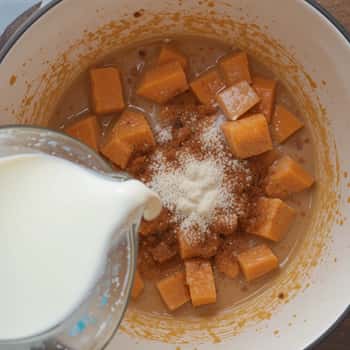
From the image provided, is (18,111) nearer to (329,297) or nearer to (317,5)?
(317,5)

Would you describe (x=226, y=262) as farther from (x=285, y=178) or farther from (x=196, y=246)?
(x=285, y=178)

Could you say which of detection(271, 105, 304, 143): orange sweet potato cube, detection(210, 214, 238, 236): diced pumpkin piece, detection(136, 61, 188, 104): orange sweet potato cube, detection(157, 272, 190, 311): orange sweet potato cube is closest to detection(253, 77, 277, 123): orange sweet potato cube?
detection(271, 105, 304, 143): orange sweet potato cube

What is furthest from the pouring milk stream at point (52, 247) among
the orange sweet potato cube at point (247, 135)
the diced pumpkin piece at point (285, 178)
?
the diced pumpkin piece at point (285, 178)

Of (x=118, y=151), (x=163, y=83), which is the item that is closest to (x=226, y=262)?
(x=118, y=151)

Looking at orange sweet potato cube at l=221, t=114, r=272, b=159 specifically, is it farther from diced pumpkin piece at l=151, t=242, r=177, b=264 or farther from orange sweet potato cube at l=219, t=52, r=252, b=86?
diced pumpkin piece at l=151, t=242, r=177, b=264

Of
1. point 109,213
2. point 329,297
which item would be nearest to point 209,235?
point 329,297

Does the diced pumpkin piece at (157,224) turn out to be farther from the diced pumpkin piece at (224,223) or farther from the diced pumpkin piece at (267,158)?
the diced pumpkin piece at (267,158)
